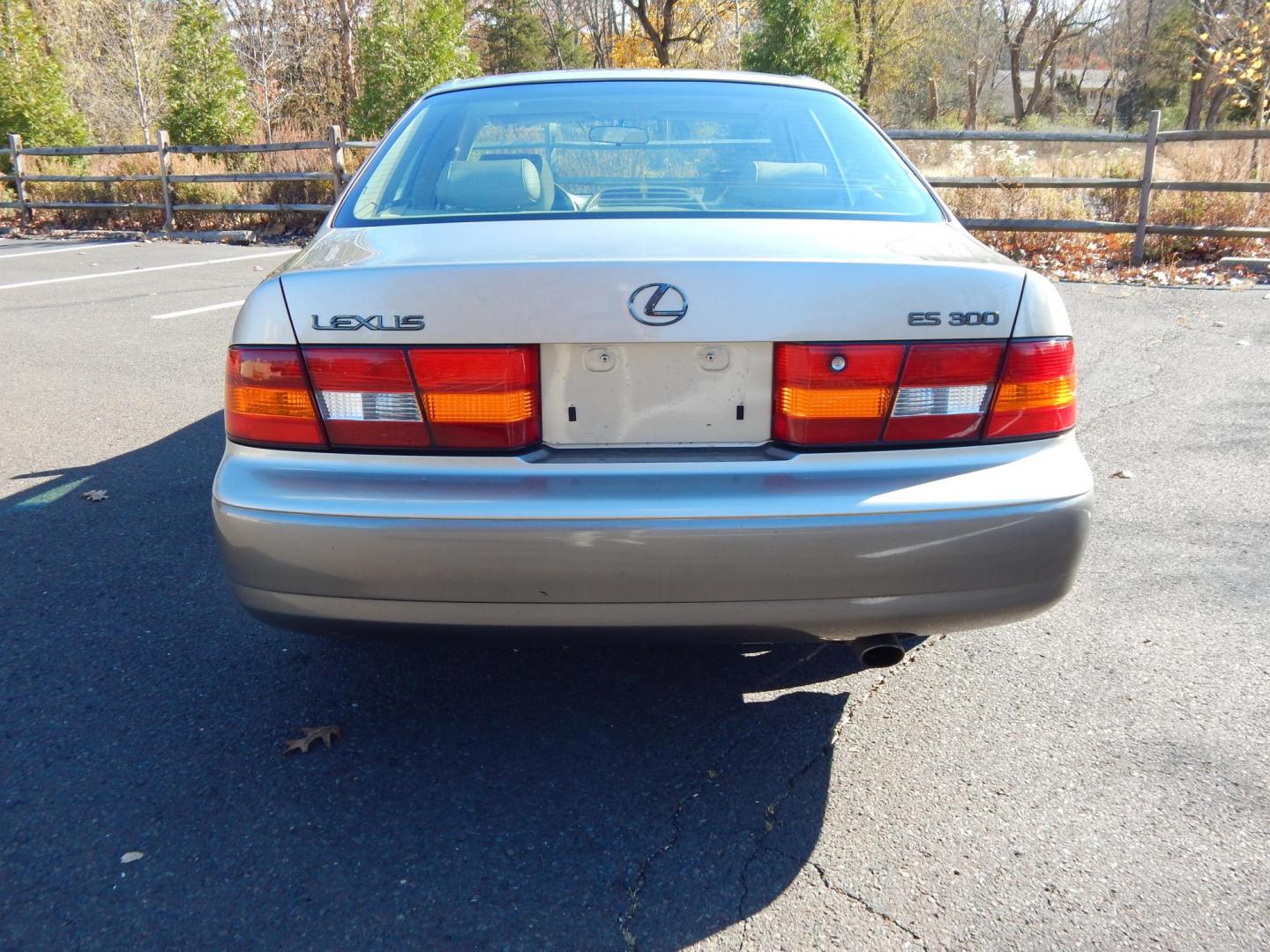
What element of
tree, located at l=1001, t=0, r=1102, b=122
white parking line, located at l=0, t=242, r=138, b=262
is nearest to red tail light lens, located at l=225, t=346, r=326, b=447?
white parking line, located at l=0, t=242, r=138, b=262

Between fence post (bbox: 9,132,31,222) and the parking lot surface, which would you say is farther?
fence post (bbox: 9,132,31,222)

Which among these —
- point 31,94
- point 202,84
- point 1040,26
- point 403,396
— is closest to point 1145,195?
point 403,396

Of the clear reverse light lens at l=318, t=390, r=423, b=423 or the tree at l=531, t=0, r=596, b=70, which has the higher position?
the tree at l=531, t=0, r=596, b=70

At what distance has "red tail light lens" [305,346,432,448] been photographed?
203 centimetres

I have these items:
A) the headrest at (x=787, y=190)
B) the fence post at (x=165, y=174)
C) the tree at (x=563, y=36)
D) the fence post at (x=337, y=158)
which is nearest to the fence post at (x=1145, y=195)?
the headrest at (x=787, y=190)

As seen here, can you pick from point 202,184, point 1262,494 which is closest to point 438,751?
point 1262,494

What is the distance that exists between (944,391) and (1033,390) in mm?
204

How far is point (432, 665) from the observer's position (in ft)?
9.52

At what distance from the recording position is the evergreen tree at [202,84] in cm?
1764

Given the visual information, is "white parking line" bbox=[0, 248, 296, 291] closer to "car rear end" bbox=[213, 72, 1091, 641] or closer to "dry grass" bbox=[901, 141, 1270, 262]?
"dry grass" bbox=[901, 141, 1270, 262]

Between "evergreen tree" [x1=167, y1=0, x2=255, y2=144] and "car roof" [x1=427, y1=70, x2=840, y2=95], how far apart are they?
54.6ft

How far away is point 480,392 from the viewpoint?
2.02 meters

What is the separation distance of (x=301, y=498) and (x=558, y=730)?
93 centimetres

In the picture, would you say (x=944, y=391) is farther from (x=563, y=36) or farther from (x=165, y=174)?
(x=563, y=36)
